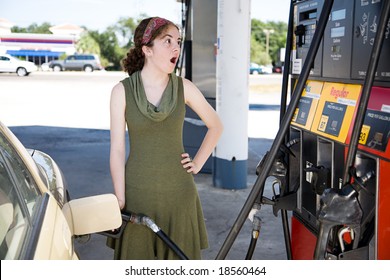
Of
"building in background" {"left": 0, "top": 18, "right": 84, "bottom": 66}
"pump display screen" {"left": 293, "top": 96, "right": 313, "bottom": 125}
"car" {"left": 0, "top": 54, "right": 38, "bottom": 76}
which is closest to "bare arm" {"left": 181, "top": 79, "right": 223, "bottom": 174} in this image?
"pump display screen" {"left": 293, "top": 96, "right": 313, "bottom": 125}

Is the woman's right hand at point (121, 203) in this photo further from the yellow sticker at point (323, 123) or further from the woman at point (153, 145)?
the yellow sticker at point (323, 123)

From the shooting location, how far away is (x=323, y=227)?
250cm

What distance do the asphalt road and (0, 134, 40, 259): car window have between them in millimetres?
2640

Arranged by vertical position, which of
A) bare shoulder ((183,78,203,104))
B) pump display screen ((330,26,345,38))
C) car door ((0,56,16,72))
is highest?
pump display screen ((330,26,345,38))

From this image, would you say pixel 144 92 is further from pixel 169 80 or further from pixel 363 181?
pixel 363 181

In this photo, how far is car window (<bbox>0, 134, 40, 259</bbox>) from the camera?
1719 mm

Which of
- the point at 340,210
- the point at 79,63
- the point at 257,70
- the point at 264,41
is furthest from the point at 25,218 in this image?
the point at 264,41

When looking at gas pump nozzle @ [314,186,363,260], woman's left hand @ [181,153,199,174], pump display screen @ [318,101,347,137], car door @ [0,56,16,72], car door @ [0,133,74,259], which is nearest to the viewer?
car door @ [0,133,74,259]

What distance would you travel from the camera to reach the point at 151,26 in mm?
2863

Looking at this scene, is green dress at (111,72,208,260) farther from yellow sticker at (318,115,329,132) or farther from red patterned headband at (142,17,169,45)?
yellow sticker at (318,115,329,132)

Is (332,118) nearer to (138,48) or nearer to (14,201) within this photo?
(138,48)

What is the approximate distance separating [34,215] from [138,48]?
124cm

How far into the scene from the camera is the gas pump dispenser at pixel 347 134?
2377mm

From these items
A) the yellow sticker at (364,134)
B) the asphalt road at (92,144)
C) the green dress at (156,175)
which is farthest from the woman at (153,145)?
the asphalt road at (92,144)
